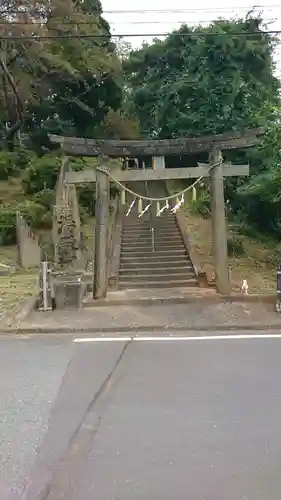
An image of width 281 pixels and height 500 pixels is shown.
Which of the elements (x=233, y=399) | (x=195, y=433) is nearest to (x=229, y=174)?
(x=233, y=399)

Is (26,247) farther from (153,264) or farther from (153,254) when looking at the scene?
(153,264)

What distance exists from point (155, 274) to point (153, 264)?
0.67 meters

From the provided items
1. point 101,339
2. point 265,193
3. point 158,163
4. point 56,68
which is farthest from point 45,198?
point 101,339

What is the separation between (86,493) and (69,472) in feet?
1.22

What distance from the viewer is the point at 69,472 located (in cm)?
422

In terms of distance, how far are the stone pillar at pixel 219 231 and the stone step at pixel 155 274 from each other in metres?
2.62

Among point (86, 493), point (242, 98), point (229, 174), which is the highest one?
point (242, 98)

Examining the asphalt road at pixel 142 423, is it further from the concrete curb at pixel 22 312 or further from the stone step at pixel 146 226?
the stone step at pixel 146 226

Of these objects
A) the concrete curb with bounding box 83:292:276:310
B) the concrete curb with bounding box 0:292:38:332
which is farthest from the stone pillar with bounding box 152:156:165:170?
the concrete curb with bounding box 0:292:38:332

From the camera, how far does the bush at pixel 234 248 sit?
18.6 m

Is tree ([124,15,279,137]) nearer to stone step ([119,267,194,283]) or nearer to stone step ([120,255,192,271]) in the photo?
stone step ([120,255,192,271])

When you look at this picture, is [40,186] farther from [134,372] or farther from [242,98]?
[134,372]

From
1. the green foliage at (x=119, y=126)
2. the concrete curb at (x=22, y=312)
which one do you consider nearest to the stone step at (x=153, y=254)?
the concrete curb at (x=22, y=312)

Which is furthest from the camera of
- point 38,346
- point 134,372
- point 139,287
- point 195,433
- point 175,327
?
point 139,287
